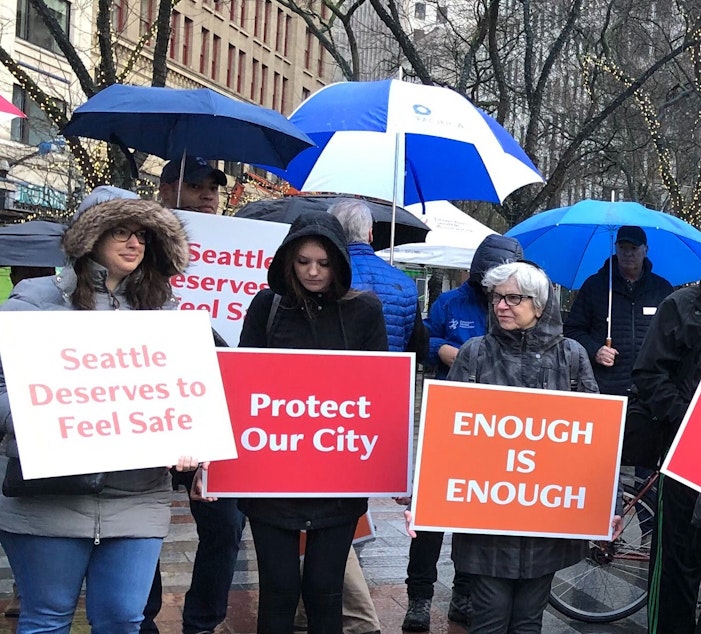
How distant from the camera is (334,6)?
18.5 m

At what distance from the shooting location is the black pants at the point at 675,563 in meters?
4.34

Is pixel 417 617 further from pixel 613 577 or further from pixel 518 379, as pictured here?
pixel 518 379

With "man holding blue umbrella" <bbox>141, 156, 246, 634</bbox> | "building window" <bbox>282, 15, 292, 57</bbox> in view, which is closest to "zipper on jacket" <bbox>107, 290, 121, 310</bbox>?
"man holding blue umbrella" <bbox>141, 156, 246, 634</bbox>

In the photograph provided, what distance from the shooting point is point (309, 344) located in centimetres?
417

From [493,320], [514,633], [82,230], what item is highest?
[82,230]

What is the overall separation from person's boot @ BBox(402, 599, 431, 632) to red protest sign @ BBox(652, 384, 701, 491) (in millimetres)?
1802

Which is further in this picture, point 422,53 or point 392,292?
point 422,53

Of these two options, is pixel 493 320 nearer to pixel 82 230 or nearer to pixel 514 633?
pixel 514 633

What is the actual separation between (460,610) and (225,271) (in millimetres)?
2131

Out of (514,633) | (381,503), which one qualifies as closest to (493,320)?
(514,633)

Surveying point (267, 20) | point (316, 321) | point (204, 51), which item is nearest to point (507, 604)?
point (316, 321)

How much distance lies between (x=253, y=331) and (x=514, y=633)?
1.53 m

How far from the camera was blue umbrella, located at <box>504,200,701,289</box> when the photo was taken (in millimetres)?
6695

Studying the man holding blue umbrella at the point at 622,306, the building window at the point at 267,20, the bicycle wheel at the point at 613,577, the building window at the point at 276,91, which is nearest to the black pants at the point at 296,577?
the bicycle wheel at the point at 613,577
